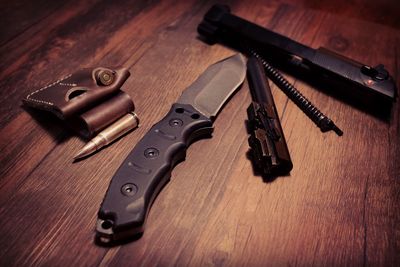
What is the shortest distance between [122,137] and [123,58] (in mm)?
284

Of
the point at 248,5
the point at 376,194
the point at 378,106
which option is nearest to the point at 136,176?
the point at 376,194

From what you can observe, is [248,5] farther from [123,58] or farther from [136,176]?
[136,176]

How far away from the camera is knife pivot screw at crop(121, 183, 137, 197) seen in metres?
0.64

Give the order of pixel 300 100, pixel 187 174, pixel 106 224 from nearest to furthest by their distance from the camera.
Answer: pixel 106 224 < pixel 187 174 < pixel 300 100

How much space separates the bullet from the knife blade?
75mm

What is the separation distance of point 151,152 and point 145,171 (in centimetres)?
5

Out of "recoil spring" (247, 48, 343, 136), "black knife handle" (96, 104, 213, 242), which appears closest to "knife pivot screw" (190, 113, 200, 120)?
"black knife handle" (96, 104, 213, 242)

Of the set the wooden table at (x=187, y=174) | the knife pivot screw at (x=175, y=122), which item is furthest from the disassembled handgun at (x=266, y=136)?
the knife pivot screw at (x=175, y=122)

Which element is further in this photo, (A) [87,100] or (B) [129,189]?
(A) [87,100]

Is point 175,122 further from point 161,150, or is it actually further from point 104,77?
A: point 104,77

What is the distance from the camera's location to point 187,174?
0.76 m

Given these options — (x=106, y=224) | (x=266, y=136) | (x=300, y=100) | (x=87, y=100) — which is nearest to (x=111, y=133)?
(x=87, y=100)

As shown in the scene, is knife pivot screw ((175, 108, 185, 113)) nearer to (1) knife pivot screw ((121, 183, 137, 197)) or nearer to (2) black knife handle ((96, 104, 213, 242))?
(2) black knife handle ((96, 104, 213, 242))

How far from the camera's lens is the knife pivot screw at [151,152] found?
71 centimetres
